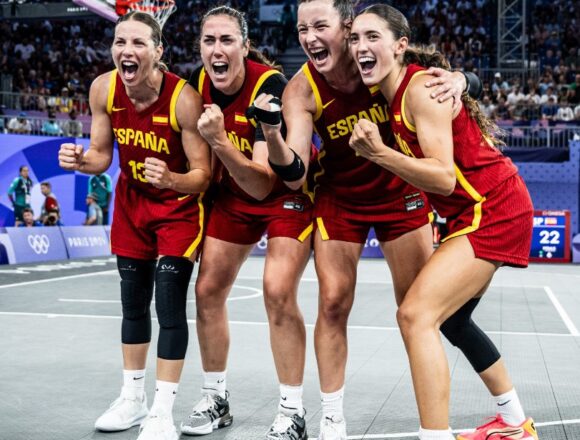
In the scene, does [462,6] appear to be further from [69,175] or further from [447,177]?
[447,177]

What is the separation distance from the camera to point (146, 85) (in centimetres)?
430

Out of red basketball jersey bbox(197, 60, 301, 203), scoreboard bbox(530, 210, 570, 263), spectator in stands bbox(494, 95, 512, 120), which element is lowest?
scoreboard bbox(530, 210, 570, 263)

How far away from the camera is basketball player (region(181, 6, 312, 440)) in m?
4.12

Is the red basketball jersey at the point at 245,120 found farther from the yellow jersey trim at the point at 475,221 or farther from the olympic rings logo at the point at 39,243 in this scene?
the olympic rings logo at the point at 39,243

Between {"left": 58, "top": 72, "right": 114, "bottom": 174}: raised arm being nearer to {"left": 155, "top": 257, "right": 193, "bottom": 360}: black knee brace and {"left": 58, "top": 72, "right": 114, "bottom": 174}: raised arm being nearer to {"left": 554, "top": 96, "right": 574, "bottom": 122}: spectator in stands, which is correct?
{"left": 155, "top": 257, "right": 193, "bottom": 360}: black knee brace

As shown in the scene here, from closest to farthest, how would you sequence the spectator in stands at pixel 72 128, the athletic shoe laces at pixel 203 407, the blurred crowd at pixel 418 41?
the athletic shoe laces at pixel 203 407 < the spectator in stands at pixel 72 128 < the blurred crowd at pixel 418 41

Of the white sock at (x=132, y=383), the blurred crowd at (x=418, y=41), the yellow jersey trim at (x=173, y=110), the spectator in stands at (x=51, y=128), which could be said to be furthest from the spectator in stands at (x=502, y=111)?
the white sock at (x=132, y=383)

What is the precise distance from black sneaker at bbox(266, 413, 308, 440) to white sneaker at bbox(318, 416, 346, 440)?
0.12 m

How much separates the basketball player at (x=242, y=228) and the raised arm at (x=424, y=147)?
25.2 inches

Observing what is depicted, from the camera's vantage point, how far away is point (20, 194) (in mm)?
17062

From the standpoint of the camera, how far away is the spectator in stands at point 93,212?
1839cm

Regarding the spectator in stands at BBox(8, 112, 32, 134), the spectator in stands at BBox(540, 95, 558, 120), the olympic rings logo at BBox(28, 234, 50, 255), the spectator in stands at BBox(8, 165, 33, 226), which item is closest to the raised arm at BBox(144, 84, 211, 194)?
the olympic rings logo at BBox(28, 234, 50, 255)

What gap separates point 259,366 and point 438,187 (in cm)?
307

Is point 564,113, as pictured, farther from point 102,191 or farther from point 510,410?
point 510,410
